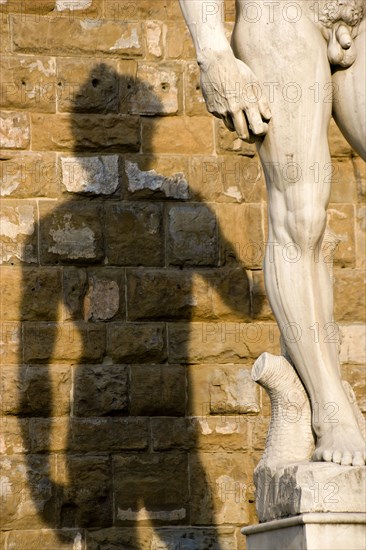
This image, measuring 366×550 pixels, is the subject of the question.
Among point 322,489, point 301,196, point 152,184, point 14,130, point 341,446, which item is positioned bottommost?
point 322,489

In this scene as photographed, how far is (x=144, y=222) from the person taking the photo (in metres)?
7.55

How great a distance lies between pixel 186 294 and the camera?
24.6ft

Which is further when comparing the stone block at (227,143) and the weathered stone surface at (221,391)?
the stone block at (227,143)

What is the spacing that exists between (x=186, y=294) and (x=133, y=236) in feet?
1.25

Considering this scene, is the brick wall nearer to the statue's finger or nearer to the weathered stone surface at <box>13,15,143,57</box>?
the weathered stone surface at <box>13,15,143,57</box>

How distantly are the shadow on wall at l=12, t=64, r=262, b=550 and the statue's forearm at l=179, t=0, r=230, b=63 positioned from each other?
7.77 ft

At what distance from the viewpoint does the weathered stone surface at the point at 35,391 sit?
7.21 metres

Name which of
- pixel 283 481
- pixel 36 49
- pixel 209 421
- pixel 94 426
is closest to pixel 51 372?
pixel 94 426

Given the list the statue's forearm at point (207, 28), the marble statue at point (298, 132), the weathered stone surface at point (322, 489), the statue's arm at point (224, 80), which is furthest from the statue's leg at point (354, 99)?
the weathered stone surface at point (322, 489)

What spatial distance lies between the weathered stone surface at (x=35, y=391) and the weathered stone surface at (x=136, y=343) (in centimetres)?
27

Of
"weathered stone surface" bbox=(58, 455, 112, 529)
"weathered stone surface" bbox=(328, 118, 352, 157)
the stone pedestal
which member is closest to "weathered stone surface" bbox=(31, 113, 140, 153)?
"weathered stone surface" bbox=(328, 118, 352, 157)

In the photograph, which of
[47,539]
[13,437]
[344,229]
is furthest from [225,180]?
[47,539]

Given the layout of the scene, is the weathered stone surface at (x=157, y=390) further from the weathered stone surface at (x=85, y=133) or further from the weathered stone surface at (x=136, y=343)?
the weathered stone surface at (x=85, y=133)

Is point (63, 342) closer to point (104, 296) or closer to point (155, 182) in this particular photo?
point (104, 296)
